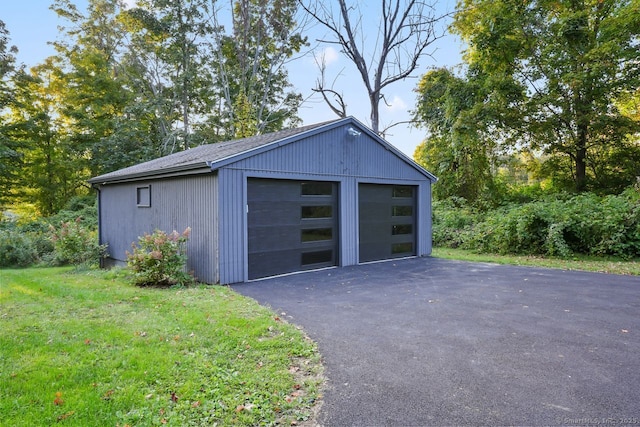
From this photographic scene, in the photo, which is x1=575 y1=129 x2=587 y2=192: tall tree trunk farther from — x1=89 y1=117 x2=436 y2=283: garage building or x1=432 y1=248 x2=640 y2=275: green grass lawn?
x1=89 y1=117 x2=436 y2=283: garage building

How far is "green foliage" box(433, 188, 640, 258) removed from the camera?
381 inches

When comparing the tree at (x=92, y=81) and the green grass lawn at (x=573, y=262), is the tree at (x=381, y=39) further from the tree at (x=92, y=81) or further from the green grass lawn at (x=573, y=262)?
the tree at (x=92, y=81)

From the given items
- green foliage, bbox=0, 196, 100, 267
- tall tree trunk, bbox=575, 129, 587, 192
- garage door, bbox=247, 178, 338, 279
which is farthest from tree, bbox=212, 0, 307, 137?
tall tree trunk, bbox=575, 129, 587, 192

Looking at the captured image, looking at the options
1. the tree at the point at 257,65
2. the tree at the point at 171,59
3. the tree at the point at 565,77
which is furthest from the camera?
the tree at the point at 171,59

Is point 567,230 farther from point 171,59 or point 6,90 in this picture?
point 6,90

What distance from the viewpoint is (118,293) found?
Answer: 579cm

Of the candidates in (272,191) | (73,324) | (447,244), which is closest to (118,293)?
(73,324)

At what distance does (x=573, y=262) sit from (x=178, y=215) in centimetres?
968

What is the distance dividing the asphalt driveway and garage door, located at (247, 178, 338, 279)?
2.69 feet

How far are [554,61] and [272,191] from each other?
13.2 metres

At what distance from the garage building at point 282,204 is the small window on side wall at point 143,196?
0.05 meters

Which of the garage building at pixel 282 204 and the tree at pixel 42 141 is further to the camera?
the tree at pixel 42 141

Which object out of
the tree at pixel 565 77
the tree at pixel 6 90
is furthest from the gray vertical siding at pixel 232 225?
the tree at pixel 6 90

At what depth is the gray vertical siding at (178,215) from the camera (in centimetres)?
691
